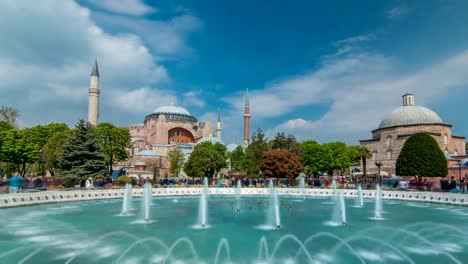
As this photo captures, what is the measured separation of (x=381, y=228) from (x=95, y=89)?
46717 millimetres

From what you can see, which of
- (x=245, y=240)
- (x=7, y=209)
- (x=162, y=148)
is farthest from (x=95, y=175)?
(x=162, y=148)

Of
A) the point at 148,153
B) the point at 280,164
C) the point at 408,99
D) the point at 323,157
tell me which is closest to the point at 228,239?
the point at 280,164

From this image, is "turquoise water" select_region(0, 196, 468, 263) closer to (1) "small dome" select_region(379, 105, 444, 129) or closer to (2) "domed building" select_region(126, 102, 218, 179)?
(1) "small dome" select_region(379, 105, 444, 129)

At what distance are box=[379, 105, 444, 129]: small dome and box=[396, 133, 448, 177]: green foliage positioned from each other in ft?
64.0

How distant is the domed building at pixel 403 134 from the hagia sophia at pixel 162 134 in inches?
929

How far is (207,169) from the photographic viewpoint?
37562 mm

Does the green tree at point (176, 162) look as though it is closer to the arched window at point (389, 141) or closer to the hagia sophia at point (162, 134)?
the hagia sophia at point (162, 134)

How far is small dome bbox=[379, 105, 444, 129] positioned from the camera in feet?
161

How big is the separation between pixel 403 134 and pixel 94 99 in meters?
43.2

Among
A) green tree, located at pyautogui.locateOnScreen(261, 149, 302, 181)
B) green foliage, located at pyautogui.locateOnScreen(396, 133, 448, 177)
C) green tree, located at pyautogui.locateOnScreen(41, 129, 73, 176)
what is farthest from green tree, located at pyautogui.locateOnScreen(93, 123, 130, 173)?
green foliage, located at pyautogui.locateOnScreen(396, 133, 448, 177)

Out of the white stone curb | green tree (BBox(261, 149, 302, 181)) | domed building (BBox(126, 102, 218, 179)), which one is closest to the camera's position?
the white stone curb

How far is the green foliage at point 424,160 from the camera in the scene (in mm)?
30266

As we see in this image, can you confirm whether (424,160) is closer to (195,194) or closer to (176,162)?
(195,194)

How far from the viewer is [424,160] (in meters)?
30.5
